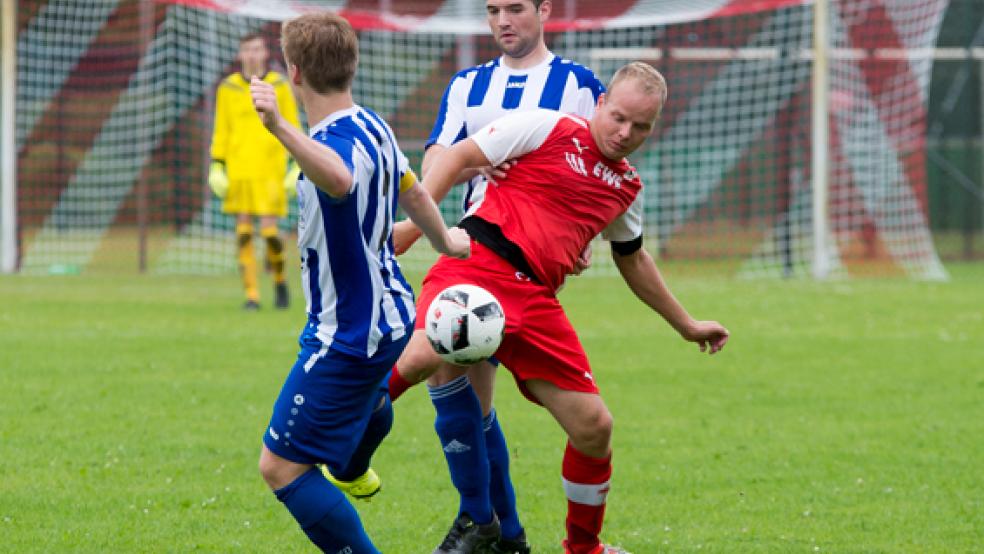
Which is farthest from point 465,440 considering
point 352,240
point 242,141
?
point 242,141

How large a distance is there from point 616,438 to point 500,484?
6.04ft

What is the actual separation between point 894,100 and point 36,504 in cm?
1486

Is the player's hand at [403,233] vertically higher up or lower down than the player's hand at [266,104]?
lower down

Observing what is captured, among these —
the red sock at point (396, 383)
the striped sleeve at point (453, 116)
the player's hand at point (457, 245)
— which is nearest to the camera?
the player's hand at point (457, 245)

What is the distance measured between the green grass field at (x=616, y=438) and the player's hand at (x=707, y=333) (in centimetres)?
69

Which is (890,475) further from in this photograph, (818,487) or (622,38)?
(622,38)

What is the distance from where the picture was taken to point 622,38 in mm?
18766

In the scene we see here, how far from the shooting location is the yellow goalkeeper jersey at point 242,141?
12070mm

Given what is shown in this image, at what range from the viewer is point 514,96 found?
5.14 m

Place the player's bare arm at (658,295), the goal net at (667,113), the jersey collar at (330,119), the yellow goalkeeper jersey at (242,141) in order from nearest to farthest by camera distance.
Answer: the jersey collar at (330,119)
the player's bare arm at (658,295)
the yellow goalkeeper jersey at (242,141)
the goal net at (667,113)

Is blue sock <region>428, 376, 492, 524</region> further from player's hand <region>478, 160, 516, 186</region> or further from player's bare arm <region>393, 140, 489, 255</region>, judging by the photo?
player's hand <region>478, 160, 516, 186</region>

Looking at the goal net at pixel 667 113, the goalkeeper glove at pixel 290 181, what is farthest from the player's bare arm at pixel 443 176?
the goal net at pixel 667 113

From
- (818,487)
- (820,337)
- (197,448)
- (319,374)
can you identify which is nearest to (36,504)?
(197,448)

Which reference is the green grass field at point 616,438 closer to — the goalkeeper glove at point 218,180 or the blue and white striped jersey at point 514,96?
the goalkeeper glove at point 218,180
